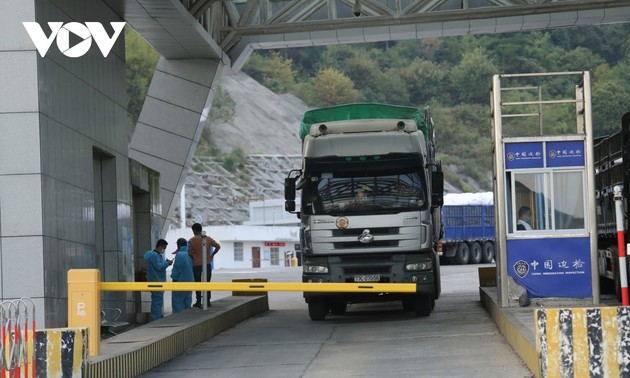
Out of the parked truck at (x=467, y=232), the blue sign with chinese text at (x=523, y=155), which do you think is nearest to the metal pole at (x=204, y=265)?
the blue sign with chinese text at (x=523, y=155)

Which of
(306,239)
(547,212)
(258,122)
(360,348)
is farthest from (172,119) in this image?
(258,122)

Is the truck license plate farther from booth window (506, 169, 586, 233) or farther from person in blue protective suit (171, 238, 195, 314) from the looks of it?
person in blue protective suit (171, 238, 195, 314)

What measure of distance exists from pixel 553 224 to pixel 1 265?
8.34m

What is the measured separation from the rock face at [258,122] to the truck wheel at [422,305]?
135m

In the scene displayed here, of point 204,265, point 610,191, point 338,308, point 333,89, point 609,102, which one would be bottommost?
point 338,308

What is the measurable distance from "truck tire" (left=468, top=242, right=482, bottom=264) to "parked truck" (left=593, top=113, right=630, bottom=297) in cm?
3436

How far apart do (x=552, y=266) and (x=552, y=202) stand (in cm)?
100

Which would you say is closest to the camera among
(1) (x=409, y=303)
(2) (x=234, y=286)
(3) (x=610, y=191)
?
Answer: (2) (x=234, y=286)

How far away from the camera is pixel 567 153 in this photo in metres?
17.6

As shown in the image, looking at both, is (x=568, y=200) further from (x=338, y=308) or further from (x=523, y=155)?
(x=338, y=308)

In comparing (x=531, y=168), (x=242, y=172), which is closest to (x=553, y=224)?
(x=531, y=168)

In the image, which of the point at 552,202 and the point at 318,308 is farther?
the point at 318,308

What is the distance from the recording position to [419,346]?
50.2ft

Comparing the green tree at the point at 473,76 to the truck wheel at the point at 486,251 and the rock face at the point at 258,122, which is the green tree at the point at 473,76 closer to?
the rock face at the point at 258,122
